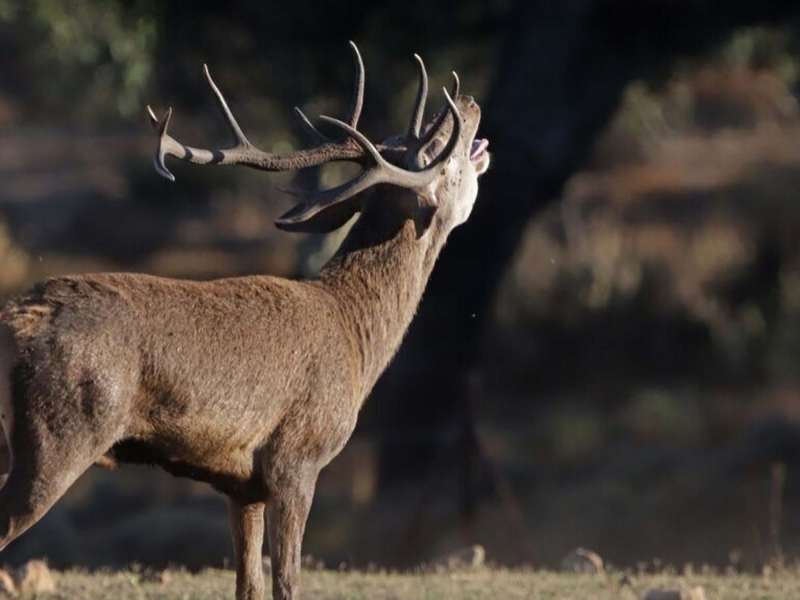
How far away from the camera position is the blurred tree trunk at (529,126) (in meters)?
17.1

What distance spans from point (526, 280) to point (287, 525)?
63.0ft

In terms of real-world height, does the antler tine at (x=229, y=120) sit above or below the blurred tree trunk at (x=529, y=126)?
below

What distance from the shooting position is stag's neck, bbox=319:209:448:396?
9.44m

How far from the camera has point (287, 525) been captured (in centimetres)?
853

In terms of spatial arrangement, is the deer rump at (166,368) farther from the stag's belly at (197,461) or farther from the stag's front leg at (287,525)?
the stag's front leg at (287,525)

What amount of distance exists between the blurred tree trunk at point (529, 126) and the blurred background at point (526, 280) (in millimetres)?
25

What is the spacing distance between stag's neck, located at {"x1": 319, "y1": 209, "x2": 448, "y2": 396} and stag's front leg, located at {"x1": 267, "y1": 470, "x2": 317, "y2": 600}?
0.93m

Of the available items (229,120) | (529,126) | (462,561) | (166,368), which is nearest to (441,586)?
(462,561)

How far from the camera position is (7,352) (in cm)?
773

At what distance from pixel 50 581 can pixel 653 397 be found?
14.9 m

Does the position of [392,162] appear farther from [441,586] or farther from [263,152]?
[441,586]

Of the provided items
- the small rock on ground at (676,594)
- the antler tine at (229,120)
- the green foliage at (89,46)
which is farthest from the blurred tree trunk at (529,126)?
the antler tine at (229,120)

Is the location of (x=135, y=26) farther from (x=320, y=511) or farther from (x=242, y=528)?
(x=242, y=528)

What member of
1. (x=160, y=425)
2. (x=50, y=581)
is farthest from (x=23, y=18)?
(x=160, y=425)
